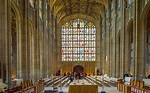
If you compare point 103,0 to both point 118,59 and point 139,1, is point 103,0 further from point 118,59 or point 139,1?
point 139,1

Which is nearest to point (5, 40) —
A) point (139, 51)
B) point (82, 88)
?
point (82, 88)

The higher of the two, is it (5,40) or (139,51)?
Result: (5,40)

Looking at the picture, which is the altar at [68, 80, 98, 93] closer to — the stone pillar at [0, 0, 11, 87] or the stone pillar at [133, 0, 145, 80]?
the stone pillar at [0, 0, 11, 87]

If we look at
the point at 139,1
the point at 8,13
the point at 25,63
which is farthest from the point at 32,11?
the point at 139,1

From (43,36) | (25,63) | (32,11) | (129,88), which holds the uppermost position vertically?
(32,11)

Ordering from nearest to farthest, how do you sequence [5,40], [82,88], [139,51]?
[82,88], [5,40], [139,51]

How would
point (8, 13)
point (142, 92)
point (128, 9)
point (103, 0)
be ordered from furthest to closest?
point (103, 0) → point (128, 9) → point (8, 13) → point (142, 92)

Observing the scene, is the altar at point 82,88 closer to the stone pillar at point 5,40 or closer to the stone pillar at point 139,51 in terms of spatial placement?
the stone pillar at point 5,40

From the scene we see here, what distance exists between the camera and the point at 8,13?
19.1m

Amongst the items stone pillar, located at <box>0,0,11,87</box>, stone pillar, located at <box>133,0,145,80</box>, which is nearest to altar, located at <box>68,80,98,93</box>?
stone pillar, located at <box>0,0,11,87</box>

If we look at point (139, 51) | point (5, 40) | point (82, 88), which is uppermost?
point (5, 40)

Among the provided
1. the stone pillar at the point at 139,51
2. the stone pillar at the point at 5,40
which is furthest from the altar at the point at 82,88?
the stone pillar at the point at 139,51

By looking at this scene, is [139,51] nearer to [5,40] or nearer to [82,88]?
[82,88]

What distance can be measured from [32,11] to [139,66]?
14.6 metres
